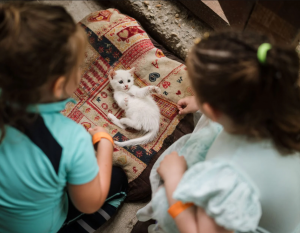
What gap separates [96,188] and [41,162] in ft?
0.70

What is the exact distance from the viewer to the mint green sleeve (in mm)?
741

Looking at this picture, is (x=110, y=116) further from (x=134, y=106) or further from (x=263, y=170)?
(x=263, y=170)

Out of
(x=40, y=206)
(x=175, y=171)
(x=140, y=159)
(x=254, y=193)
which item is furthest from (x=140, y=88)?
(x=254, y=193)

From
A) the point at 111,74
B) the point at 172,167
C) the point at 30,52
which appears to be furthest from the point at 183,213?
the point at 111,74

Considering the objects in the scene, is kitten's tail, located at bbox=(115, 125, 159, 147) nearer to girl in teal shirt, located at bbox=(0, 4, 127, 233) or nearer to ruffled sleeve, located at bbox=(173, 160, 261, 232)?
girl in teal shirt, located at bbox=(0, 4, 127, 233)

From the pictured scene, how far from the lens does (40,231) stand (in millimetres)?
924

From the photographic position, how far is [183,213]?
77 cm

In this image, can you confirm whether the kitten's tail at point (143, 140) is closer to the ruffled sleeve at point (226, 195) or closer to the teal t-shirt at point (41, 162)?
the teal t-shirt at point (41, 162)

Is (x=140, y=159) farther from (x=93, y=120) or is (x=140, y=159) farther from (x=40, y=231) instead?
(x=40, y=231)

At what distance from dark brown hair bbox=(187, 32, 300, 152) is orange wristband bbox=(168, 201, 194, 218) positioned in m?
0.29

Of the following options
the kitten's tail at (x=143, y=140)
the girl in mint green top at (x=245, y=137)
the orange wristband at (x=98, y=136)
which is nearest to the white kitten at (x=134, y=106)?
the kitten's tail at (x=143, y=140)

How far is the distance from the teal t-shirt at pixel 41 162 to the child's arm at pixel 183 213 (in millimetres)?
261

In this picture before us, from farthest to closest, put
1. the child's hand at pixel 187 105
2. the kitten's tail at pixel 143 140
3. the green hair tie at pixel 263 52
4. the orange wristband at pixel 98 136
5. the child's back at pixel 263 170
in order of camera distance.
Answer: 1. the kitten's tail at pixel 143 140
2. the child's hand at pixel 187 105
3. the orange wristband at pixel 98 136
4. the child's back at pixel 263 170
5. the green hair tie at pixel 263 52

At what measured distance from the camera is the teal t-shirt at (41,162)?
0.70 m
